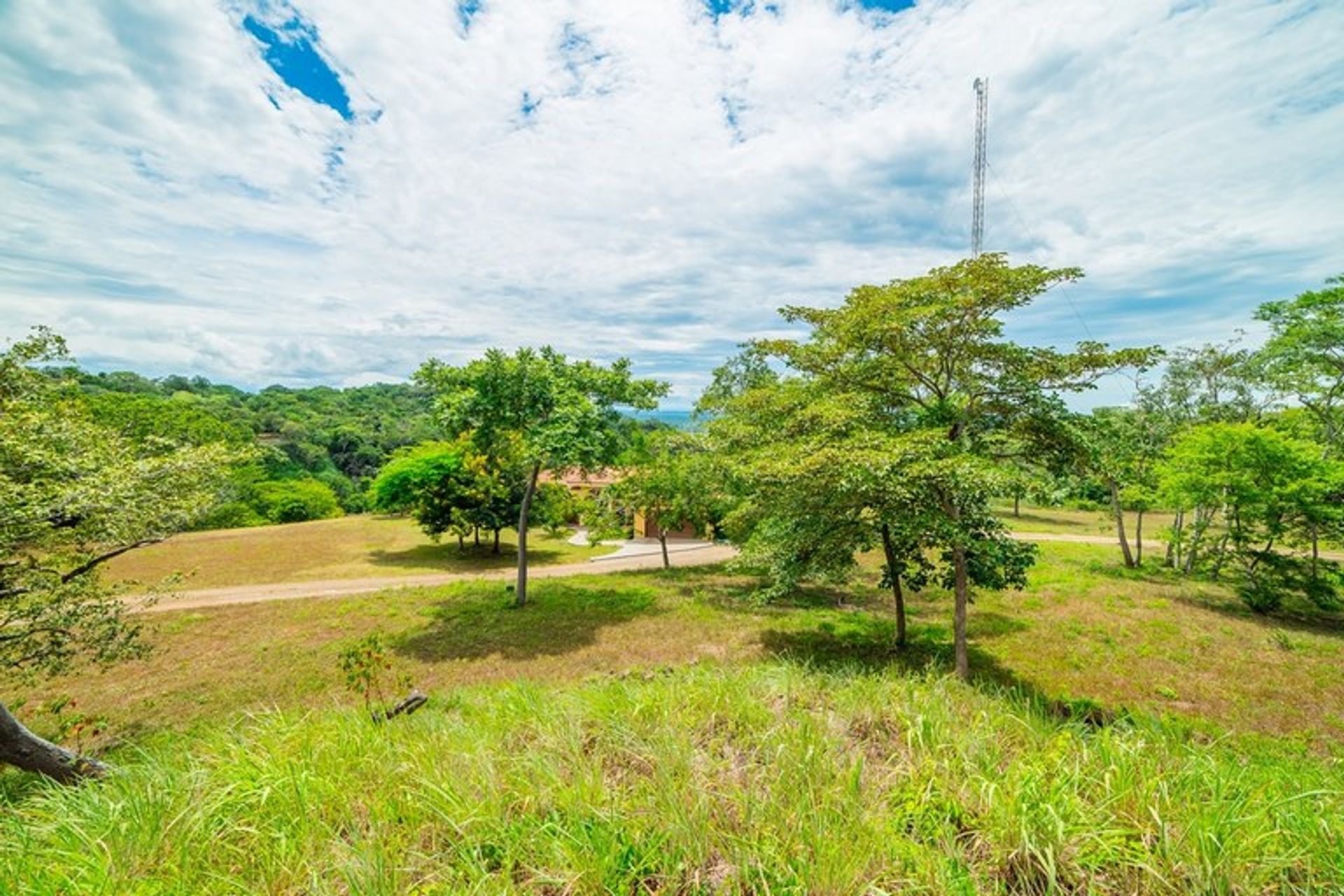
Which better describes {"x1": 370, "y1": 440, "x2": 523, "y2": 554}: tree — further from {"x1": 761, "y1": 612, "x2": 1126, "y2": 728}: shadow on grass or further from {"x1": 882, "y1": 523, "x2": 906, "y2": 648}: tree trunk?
{"x1": 882, "y1": 523, "x2": 906, "y2": 648}: tree trunk

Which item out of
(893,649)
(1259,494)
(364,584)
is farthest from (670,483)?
(1259,494)

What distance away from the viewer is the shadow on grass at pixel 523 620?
1287cm

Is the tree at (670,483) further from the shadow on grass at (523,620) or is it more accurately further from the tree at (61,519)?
the tree at (61,519)

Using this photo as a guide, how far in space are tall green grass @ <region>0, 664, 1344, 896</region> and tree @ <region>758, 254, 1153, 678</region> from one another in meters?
5.35

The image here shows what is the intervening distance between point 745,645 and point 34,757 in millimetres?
11609

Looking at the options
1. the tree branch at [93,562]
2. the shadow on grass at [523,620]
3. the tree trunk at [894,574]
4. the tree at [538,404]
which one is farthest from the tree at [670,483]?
the tree branch at [93,562]

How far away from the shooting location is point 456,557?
86.7ft

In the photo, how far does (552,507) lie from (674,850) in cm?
2188

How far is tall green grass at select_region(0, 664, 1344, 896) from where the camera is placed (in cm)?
237

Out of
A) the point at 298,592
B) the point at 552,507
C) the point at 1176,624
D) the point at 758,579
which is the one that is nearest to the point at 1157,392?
the point at 1176,624

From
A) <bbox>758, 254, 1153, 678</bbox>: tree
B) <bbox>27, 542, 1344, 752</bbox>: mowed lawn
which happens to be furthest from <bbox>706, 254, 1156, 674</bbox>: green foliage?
<bbox>27, 542, 1344, 752</bbox>: mowed lawn

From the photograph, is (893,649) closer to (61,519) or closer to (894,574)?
(894,574)

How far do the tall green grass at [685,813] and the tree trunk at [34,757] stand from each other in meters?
3.66

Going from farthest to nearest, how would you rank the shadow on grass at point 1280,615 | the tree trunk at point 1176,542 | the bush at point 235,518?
the bush at point 235,518 < the tree trunk at point 1176,542 < the shadow on grass at point 1280,615
